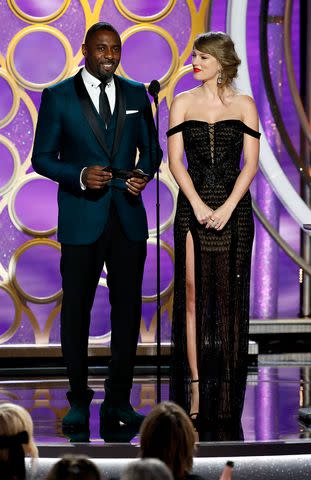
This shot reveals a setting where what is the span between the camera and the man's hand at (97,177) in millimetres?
4203

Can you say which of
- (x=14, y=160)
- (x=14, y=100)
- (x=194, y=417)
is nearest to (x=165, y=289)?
(x=14, y=160)

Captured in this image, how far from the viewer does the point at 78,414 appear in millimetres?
4410

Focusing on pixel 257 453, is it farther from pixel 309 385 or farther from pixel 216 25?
pixel 216 25

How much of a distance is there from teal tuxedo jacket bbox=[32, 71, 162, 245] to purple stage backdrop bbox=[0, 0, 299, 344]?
211cm

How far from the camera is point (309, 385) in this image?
5668 millimetres

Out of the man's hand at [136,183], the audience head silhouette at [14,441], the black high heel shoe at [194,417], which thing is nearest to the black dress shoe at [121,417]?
the black high heel shoe at [194,417]

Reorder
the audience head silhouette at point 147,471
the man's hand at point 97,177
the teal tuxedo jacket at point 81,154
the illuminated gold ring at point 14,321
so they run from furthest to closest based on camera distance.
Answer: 1. the illuminated gold ring at point 14,321
2. the teal tuxedo jacket at point 81,154
3. the man's hand at point 97,177
4. the audience head silhouette at point 147,471

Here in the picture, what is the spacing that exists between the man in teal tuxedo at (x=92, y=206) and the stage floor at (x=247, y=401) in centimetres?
28

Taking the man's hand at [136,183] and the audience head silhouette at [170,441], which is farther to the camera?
the man's hand at [136,183]

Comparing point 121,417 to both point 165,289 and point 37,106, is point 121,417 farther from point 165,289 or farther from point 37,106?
point 37,106

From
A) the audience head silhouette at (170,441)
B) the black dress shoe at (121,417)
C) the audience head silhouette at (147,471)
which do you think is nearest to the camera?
the audience head silhouette at (147,471)

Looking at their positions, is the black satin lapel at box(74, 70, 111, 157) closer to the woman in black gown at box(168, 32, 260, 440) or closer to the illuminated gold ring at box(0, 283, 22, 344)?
the woman in black gown at box(168, 32, 260, 440)

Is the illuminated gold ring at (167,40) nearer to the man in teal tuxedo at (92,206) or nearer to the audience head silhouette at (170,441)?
the man in teal tuxedo at (92,206)

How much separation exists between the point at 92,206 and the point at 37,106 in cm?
228
